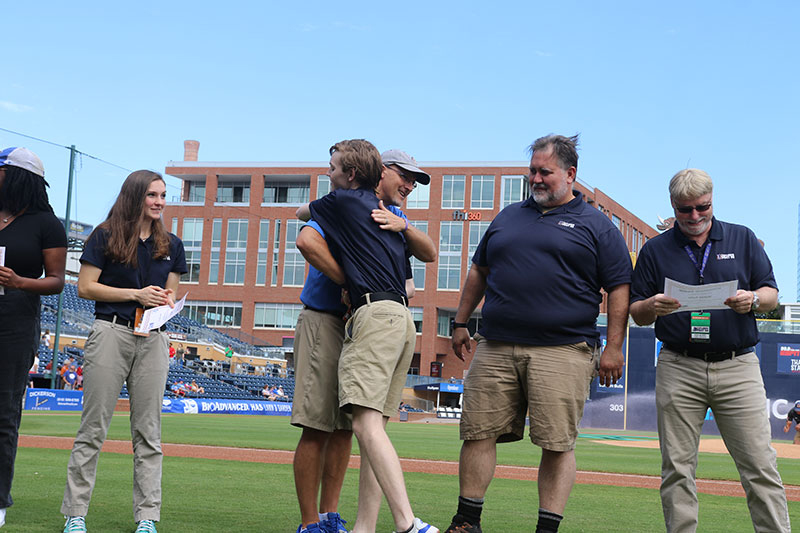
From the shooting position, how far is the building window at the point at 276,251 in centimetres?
6612

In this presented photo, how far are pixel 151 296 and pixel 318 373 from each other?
1.12 m

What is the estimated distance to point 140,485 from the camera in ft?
16.1

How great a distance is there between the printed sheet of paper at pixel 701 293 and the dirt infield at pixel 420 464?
18.3 ft

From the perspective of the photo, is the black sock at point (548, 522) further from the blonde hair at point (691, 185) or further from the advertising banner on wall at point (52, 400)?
the advertising banner on wall at point (52, 400)

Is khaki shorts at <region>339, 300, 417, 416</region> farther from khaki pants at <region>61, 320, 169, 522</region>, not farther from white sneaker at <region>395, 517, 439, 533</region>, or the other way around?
khaki pants at <region>61, 320, 169, 522</region>

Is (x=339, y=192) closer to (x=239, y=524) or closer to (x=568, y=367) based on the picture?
(x=568, y=367)

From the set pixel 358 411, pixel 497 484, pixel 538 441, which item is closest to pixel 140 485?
pixel 358 411

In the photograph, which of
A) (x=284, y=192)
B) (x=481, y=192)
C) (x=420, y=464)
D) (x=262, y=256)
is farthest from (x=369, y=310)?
(x=284, y=192)

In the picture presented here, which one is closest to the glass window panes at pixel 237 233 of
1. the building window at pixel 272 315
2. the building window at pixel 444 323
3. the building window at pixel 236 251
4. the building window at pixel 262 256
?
the building window at pixel 236 251

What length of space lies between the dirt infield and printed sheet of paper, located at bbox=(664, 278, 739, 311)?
18.3ft

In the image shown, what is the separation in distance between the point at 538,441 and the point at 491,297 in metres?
0.90

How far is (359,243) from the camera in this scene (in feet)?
15.1

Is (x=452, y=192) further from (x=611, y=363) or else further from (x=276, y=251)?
(x=611, y=363)

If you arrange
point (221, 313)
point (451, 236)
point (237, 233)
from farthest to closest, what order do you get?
1. point (221, 313)
2. point (237, 233)
3. point (451, 236)
